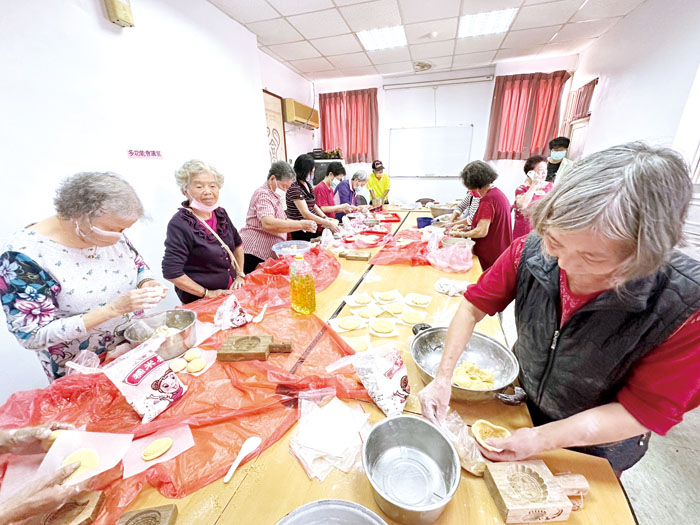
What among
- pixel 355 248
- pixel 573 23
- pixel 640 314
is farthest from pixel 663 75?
pixel 640 314

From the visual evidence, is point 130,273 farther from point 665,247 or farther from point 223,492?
point 665,247

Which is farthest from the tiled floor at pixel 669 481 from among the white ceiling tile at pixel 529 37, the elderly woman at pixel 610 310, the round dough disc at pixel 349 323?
the white ceiling tile at pixel 529 37

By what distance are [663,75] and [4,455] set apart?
18.1 ft

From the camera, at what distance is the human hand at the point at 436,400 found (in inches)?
32.8

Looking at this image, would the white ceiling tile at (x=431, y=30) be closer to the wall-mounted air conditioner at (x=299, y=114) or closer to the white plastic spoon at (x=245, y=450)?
the wall-mounted air conditioner at (x=299, y=114)

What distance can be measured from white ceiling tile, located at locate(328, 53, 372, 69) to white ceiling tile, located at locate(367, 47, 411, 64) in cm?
15

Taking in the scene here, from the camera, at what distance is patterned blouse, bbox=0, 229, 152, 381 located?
1.08 metres

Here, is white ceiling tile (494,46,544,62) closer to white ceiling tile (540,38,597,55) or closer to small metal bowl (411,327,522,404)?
white ceiling tile (540,38,597,55)

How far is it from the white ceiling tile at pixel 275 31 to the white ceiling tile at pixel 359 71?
5.88ft

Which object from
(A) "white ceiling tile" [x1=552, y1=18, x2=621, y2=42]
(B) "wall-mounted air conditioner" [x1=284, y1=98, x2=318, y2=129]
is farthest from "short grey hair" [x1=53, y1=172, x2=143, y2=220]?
(A) "white ceiling tile" [x1=552, y1=18, x2=621, y2=42]

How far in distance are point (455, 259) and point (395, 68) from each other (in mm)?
5282

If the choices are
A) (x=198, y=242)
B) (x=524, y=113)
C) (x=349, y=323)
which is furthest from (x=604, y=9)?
(x=198, y=242)

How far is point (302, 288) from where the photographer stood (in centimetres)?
151

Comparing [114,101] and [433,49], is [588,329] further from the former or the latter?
[433,49]
